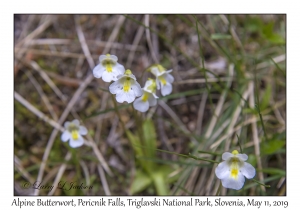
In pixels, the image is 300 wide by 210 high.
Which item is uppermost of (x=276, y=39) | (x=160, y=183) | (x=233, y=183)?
(x=276, y=39)

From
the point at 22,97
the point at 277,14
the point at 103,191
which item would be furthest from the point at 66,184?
the point at 277,14

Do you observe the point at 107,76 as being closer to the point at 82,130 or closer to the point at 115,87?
the point at 115,87

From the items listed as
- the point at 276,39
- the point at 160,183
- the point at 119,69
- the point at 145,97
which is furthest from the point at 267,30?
the point at 160,183

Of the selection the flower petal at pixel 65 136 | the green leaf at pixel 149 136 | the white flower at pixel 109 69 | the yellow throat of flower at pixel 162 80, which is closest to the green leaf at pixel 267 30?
the yellow throat of flower at pixel 162 80

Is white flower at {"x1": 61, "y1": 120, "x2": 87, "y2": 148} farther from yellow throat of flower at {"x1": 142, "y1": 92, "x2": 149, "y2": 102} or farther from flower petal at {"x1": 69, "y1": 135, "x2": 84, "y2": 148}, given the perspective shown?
yellow throat of flower at {"x1": 142, "y1": 92, "x2": 149, "y2": 102}

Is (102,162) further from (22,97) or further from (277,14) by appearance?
(277,14)
